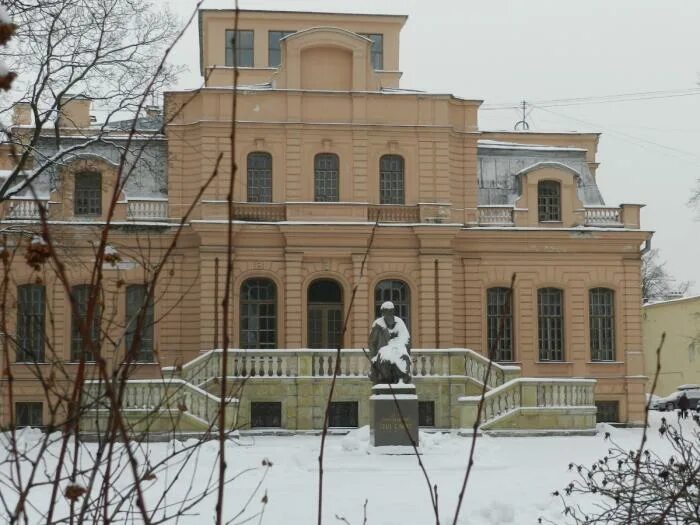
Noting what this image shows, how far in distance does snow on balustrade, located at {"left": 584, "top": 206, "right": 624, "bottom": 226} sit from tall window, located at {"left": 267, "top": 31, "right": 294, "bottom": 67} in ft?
43.6

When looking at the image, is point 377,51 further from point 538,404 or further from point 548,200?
point 538,404

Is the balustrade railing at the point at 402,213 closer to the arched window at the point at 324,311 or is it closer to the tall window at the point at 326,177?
the tall window at the point at 326,177

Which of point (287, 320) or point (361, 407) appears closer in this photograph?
point (361, 407)

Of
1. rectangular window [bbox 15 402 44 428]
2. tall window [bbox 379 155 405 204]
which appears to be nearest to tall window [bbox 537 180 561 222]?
tall window [bbox 379 155 405 204]

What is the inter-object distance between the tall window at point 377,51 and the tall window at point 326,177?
28.8 feet

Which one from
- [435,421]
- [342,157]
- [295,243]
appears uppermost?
[342,157]

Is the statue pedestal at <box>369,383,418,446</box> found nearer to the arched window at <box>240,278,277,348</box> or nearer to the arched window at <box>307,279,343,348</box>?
the arched window at <box>240,278,277,348</box>

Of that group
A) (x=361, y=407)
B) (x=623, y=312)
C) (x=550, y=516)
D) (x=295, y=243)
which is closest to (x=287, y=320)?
(x=295, y=243)

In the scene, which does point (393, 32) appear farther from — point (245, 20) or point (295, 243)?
point (295, 243)

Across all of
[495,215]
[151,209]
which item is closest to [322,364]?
[151,209]

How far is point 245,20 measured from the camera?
37906 mm

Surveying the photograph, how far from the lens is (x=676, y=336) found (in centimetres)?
5822

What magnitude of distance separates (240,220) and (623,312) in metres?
12.8

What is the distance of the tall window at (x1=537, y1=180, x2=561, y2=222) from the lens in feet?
108
